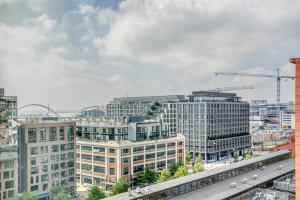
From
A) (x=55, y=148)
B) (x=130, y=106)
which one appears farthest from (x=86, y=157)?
(x=130, y=106)

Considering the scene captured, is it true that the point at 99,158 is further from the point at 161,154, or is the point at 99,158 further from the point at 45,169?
the point at 45,169

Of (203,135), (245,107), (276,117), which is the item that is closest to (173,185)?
(203,135)

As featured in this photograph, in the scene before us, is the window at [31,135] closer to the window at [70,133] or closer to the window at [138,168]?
the window at [70,133]

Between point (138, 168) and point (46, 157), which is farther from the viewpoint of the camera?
point (138, 168)

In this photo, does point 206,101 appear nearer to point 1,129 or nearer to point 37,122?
point 37,122

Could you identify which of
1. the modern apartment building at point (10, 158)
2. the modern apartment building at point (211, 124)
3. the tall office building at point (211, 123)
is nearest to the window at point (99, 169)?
the modern apartment building at point (10, 158)
